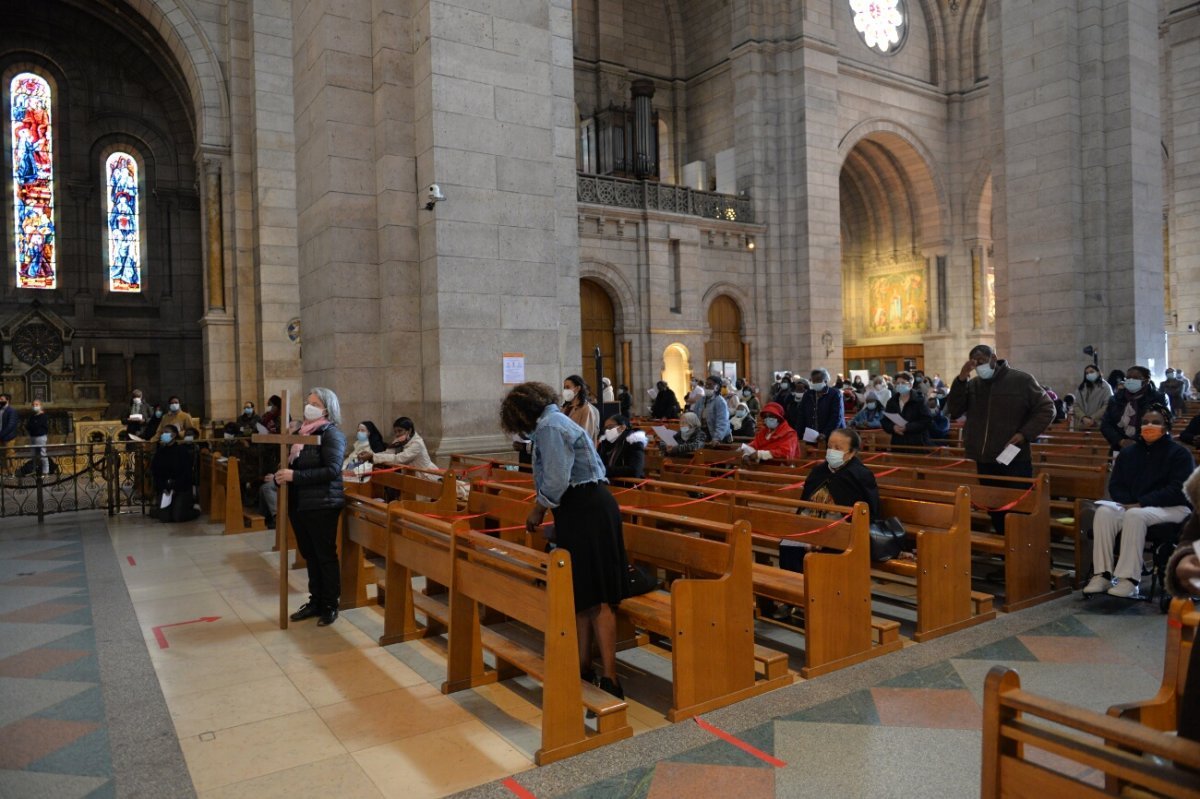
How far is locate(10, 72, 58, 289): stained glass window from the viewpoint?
20.9 m

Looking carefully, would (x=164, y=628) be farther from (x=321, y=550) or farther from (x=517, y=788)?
(x=517, y=788)

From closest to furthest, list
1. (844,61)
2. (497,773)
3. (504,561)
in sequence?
(497,773) → (504,561) → (844,61)

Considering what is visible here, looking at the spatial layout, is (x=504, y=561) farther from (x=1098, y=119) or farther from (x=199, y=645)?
(x=1098, y=119)

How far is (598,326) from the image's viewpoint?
21297mm

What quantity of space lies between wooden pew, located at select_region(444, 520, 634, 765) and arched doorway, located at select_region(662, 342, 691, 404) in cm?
1759

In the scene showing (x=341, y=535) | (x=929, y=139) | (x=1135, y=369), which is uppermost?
(x=929, y=139)

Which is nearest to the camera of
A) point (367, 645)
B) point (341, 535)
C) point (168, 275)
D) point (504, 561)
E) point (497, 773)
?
point (497, 773)

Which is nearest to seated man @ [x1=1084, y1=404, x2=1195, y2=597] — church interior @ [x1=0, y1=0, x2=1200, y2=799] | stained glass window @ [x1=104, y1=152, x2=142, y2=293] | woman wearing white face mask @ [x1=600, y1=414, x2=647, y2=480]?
church interior @ [x1=0, y1=0, x2=1200, y2=799]

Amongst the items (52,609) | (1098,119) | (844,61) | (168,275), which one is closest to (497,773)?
(52,609)

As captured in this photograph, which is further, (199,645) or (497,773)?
(199,645)

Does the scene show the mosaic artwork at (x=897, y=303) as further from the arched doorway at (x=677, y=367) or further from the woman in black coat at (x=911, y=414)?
the woman in black coat at (x=911, y=414)

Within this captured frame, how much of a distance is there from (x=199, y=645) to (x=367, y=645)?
118cm

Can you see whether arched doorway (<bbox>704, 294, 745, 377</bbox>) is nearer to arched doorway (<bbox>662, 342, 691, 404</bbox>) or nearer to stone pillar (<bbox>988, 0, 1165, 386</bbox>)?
arched doorway (<bbox>662, 342, 691, 404</bbox>)

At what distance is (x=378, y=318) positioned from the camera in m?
9.20
